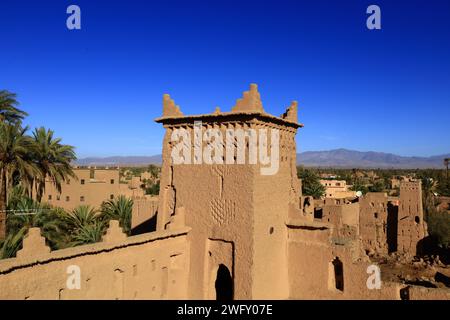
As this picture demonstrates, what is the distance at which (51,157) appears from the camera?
20.6 m

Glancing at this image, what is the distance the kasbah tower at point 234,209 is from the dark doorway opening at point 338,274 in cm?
143

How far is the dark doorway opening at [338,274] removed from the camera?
1165 centimetres

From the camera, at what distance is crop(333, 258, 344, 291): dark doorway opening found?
11653mm

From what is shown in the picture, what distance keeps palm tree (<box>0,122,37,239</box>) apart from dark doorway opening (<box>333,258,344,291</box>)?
1266cm

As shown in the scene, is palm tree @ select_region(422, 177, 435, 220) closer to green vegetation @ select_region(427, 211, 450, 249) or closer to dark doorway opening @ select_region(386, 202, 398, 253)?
green vegetation @ select_region(427, 211, 450, 249)

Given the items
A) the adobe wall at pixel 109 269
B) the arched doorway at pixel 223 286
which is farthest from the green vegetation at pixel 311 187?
the adobe wall at pixel 109 269

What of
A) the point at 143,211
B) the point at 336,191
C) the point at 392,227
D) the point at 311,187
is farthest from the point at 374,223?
the point at 336,191

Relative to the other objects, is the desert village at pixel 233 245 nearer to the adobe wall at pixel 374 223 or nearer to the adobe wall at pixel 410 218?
the adobe wall at pixel 410 218

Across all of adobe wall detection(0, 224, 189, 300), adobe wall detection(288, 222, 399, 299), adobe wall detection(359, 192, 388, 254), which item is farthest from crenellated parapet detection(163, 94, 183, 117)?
adobe wall detection(359, 192, 388, 254)

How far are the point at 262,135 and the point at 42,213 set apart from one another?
39.8 ft

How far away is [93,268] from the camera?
9047 millimetres

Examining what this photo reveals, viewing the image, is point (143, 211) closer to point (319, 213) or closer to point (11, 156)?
point (11, 156)
